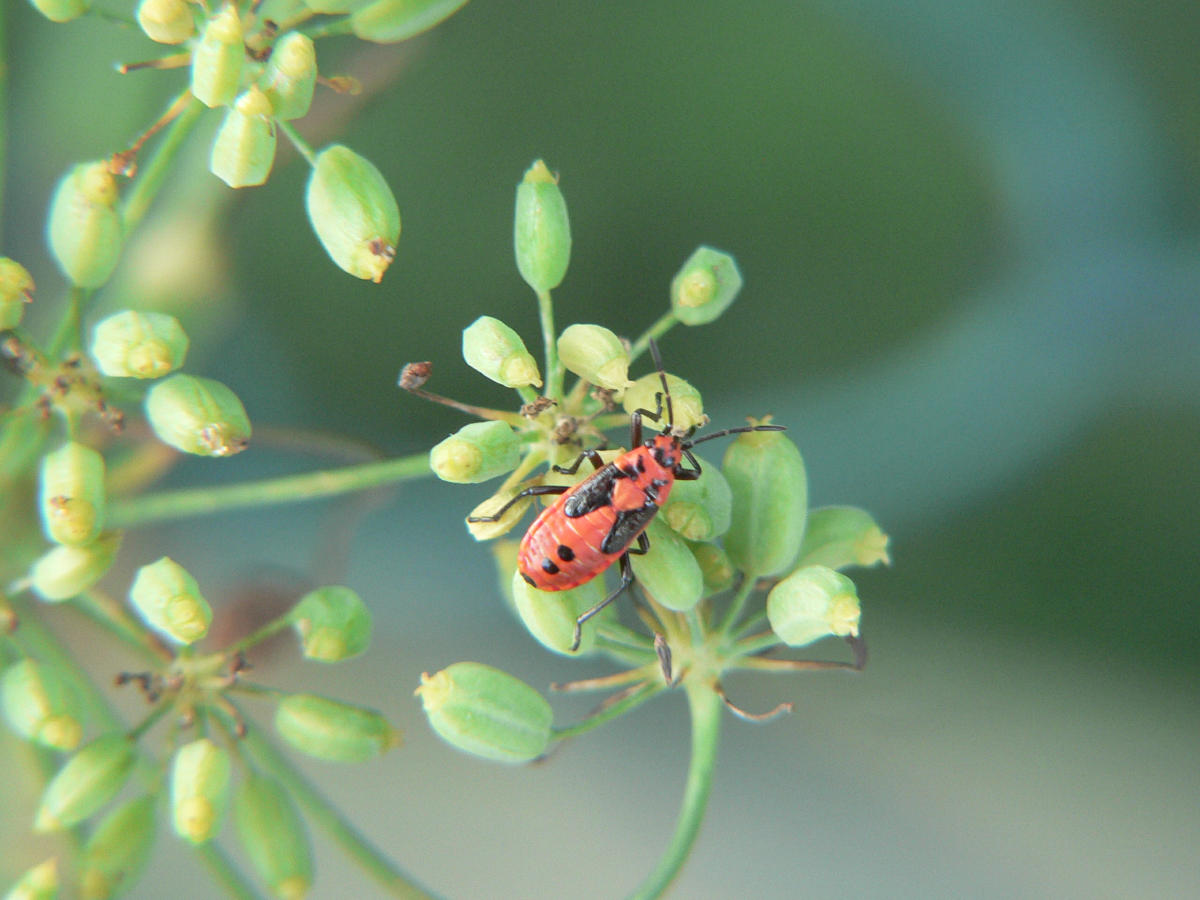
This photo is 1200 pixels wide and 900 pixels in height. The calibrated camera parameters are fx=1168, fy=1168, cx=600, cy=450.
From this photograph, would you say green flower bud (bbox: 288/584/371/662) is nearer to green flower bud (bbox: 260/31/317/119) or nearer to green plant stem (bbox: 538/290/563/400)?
green plant stem (bbox: 538/290/563/400)

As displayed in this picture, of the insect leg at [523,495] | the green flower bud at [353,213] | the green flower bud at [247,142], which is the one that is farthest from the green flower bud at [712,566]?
the green flower bud at [247,142]

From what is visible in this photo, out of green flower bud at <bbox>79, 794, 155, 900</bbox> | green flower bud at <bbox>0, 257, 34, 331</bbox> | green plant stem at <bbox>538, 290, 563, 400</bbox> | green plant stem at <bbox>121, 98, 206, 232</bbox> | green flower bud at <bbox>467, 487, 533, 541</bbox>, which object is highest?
green plant stem at <bbox>538, 290, 563, 400</bbox>

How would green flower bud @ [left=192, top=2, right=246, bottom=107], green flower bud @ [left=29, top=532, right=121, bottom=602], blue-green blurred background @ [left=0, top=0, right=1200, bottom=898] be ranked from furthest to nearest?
blue-green blurred background @ [left=0, top=0, right=1200, bottom=898], green flower bud @ [left=29, top=532, right=121, bottom=602], green flower bud @ [left=192, top=2, right=246, bottom=107]

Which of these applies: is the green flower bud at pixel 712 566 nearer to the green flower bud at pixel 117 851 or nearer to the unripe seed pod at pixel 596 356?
the unripe seed pod at pixel 596 356

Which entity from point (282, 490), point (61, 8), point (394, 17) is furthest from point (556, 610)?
point (61, 8)

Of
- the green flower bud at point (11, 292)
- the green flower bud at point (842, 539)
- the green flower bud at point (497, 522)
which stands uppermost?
the green flower bud at point (842, 539)

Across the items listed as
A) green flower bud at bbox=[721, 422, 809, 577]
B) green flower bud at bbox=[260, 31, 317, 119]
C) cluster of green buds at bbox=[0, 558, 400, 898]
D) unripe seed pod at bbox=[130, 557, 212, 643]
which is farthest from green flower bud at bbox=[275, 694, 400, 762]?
green flower bud at bbox=[260, 31, 317, 119]
